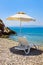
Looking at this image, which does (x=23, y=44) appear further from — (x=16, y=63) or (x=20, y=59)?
(x=16, y=63)

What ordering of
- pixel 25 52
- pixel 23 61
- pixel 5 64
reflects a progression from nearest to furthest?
pixel 5 64, pixel 23 61, pixel 25 52

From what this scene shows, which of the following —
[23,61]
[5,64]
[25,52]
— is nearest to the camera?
[5,64]

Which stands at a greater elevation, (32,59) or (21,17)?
(21,17)

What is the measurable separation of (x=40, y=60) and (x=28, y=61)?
1.86 ft

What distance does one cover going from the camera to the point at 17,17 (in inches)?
304

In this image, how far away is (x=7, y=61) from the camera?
5.93 meters

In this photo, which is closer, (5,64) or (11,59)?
(5,64)

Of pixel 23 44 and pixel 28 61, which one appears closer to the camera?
pixel 28 61

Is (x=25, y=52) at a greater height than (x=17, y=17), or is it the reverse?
(x=17, y=17)

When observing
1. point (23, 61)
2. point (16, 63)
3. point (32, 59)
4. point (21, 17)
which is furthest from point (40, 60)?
point (21, 17)

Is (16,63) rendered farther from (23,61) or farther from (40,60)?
(40,60)

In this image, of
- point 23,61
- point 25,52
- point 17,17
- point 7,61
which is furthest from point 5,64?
point 17,17

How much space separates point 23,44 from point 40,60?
5.58ft

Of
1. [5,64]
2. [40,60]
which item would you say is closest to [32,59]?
[40,60]
